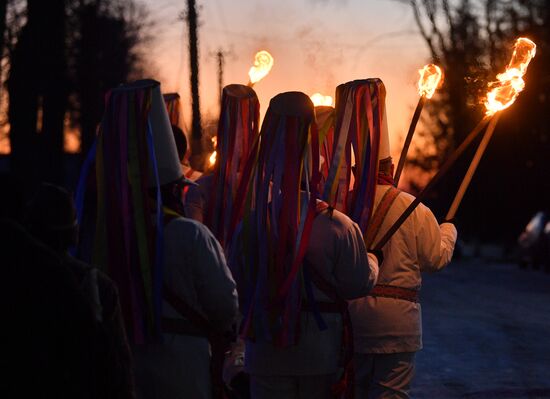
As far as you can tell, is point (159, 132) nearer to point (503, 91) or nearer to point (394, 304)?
point (394, 304)

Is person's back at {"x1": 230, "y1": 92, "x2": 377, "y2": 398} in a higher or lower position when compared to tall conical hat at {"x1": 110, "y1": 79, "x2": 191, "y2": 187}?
lower

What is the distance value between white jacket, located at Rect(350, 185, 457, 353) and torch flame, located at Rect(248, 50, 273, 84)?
2.96 meters

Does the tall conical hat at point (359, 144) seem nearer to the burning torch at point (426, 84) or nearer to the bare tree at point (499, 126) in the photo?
the burning torch at point (426, 84)

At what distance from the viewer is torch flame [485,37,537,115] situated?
768 cm

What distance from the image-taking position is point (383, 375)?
22.7ft

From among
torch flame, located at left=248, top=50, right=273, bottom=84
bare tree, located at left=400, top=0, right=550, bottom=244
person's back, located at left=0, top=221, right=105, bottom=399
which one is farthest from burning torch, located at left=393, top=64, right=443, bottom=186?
bare tree, located at left=400, top=0, right=550, bottom=244

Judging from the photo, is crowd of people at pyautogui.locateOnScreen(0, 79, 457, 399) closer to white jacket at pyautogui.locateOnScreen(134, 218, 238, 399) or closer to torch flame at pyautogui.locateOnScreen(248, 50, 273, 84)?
white jacket at pyautogui.locateOnScreen(134, 218, 238, 399)

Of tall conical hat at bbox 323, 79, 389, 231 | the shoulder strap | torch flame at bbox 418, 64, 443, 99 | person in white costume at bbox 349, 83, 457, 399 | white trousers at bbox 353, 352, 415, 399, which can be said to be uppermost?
torch flame at bbox 418, 64, 443, 99

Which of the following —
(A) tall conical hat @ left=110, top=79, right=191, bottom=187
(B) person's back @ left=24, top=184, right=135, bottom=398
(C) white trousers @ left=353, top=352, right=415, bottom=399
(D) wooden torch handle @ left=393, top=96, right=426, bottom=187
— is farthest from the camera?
(D) wooden torch handle @ left=393, top=96, right=426, bottom=187

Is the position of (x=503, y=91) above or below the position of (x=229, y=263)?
above

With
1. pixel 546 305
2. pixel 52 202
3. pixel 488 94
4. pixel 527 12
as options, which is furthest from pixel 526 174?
pixel 52 202

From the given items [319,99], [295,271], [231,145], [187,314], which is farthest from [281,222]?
[319,99]

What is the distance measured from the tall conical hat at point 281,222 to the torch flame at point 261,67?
3.51 m

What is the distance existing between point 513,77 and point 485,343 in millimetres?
7563
